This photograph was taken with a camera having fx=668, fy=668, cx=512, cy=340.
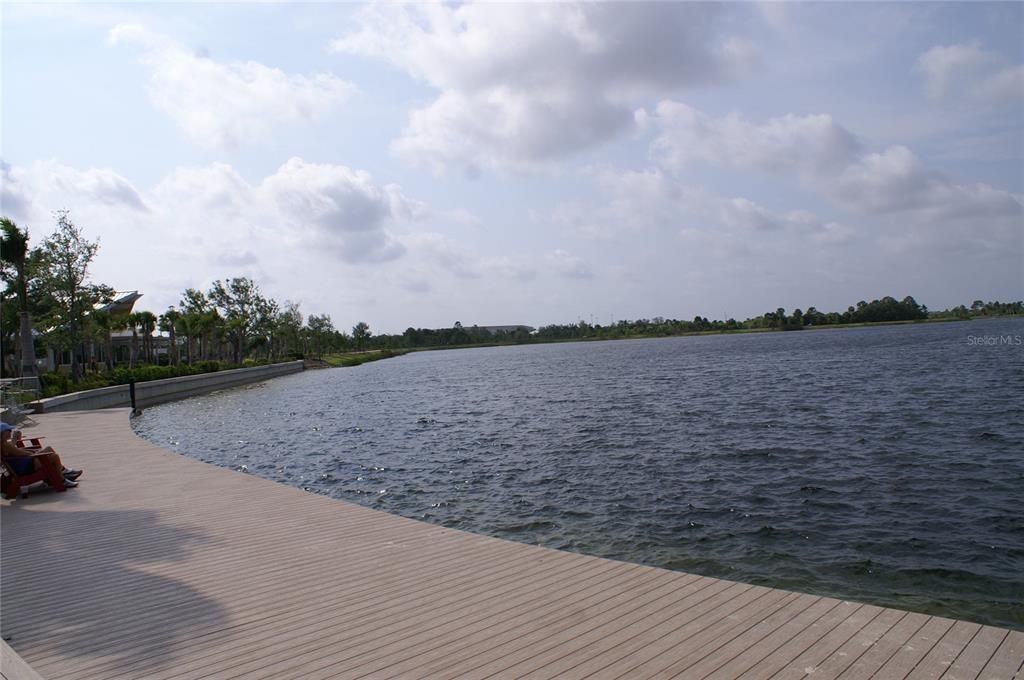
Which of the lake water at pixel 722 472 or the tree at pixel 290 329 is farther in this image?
the tree at pixel 290 329

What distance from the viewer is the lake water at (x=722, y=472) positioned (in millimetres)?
9547

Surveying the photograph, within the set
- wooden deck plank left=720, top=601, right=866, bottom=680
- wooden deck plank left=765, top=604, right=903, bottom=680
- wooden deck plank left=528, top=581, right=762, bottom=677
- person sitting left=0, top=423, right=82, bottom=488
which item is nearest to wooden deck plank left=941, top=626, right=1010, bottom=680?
wooden deck plank left=765, top=604, right=903, bottom=680

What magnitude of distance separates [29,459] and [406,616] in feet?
31.2

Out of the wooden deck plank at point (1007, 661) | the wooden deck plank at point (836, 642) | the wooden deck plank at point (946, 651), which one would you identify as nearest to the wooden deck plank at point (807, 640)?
the wooden deck plank at point (836, 642)

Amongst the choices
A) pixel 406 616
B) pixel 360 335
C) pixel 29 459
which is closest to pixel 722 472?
pixel 406 616

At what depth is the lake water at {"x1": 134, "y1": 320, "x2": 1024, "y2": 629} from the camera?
9547mm

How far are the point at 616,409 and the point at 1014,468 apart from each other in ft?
49.8

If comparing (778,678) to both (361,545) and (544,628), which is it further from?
(361,545)

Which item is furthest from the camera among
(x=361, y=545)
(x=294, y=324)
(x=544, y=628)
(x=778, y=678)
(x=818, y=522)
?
(x=294, y=324)

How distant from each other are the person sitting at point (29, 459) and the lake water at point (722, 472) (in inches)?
193

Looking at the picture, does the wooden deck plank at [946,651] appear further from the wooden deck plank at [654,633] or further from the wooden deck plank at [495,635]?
the wooden deck plank at [495,635]

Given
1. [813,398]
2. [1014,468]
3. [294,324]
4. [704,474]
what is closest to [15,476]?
[704,474]

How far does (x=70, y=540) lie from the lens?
8.84 m

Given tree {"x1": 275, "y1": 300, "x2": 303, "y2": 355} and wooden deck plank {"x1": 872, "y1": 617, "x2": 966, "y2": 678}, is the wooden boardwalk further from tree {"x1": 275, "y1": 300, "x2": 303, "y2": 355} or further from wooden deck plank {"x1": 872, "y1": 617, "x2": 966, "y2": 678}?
tree {"x1": 275, "y1": 300, "x2": 303, "y2": 355}
